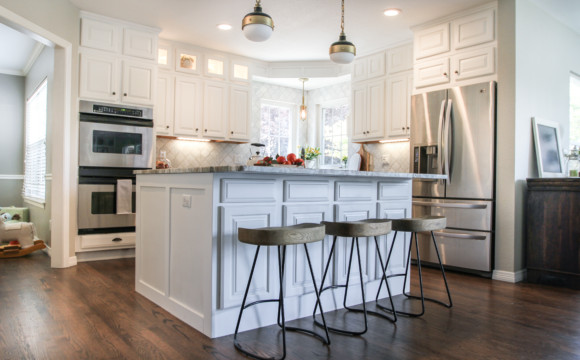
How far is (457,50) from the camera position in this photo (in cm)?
407

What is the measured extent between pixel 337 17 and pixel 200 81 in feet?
6.93

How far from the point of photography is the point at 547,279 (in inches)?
144

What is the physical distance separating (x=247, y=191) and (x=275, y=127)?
14.9 ft

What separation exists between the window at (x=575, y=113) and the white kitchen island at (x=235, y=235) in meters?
3.42

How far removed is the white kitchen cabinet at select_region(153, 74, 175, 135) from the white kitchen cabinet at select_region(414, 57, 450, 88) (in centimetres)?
305

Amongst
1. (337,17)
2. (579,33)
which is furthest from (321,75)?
(579,33)

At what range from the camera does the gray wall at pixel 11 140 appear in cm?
663

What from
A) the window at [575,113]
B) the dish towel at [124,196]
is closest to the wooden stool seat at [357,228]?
the dish towel at [124,196]

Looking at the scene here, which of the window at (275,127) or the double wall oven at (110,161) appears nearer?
the double wall oven at (110,161)

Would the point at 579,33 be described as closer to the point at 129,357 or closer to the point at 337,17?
the point at 337,17

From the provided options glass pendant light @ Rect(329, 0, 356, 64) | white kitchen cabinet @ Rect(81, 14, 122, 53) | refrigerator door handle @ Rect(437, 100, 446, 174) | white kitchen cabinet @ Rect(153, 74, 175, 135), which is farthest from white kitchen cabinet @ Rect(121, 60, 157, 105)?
refrigerator door handle @ Rect(437, 100, 446, 174)

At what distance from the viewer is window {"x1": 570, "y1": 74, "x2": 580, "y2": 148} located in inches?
199

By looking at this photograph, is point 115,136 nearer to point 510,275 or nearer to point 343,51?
point 343,51

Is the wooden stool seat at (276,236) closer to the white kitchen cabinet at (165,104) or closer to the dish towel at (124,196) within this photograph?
the dish towel at (124,196)
